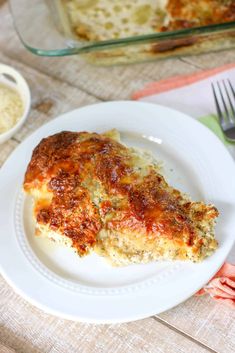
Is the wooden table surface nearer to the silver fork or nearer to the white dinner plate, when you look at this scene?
the white dinner plate

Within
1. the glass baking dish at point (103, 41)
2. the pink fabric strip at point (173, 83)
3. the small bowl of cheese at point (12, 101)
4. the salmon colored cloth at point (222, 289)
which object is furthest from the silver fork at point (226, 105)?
the small bowl of cheese at point (12, 101)

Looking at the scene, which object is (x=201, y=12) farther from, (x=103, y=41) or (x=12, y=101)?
(x=12, y=101)

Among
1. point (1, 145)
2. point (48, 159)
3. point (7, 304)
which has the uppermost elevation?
point (48, 159)

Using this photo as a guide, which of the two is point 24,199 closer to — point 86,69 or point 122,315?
point 122,315

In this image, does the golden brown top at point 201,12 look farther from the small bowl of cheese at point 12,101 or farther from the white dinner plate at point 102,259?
the small bowl of cheese at point 12,101

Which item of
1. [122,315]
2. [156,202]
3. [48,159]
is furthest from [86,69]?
[122,315]

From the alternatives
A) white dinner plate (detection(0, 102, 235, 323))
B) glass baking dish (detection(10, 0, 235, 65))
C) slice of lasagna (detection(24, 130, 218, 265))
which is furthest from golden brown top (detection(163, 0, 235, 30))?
slice of lasagna (detection(24, 130, 218, 265))
